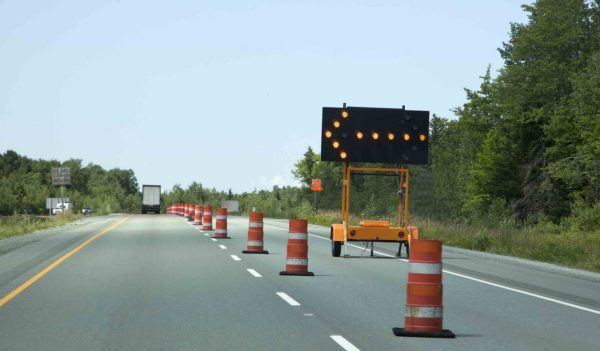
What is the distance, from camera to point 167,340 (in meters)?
9.84

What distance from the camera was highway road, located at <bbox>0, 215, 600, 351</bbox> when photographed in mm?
9992

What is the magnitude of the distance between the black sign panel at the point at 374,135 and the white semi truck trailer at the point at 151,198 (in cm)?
7261

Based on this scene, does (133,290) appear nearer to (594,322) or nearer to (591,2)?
(594,322)

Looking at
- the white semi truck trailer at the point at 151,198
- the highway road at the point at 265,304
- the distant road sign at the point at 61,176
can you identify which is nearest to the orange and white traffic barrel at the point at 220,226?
the highway road at the point at 265,304

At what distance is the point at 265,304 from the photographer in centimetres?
1329

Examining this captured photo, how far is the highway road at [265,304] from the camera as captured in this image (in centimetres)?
999

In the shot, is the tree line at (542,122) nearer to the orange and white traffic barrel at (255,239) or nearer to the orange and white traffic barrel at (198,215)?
the orange and white traffic barrel at (198,215)

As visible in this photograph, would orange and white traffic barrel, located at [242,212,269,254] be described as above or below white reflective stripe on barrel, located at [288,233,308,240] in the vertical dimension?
below

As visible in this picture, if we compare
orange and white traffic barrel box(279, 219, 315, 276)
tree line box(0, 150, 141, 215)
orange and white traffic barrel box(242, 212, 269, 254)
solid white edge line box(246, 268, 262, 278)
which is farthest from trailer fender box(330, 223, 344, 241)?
tree line box(0, 150, 141, 215)

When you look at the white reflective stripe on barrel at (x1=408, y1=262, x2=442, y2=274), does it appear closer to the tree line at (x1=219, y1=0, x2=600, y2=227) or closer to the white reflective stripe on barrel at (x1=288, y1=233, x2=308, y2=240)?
the white reflective stripe on barrel at (x1=288, y1=233, x2=308, y2=240)

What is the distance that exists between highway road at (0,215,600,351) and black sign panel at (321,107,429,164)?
9.63 ft

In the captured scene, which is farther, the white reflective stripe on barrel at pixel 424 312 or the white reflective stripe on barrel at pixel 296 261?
the white reflective stripe on barrel at pixel 296 261

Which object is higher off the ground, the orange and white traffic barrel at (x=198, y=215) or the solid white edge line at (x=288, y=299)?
the orange and white traffic barrel at (x=198, y=215)

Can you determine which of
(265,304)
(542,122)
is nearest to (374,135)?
(265,304)
